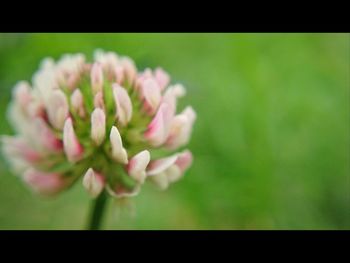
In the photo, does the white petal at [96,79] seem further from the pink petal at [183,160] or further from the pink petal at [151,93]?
the pink petal at [183,160]

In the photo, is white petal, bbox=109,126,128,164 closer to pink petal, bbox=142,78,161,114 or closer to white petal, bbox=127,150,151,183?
white petal, bbox=127,150,151,183

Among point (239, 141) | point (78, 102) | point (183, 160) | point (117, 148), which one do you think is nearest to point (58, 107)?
point (78, 102)

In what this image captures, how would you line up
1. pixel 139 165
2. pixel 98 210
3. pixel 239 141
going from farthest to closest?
pixel 239 141, pixel 98 210, pixel 139 165

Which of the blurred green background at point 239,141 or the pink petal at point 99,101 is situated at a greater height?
the blurred green background at point 239,141

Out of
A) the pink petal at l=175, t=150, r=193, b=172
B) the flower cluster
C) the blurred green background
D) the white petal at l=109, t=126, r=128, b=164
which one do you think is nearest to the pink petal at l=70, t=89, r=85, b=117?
the flower cluster

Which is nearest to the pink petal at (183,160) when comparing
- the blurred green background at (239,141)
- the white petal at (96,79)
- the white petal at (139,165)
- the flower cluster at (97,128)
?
the flower cluster at (97,128)

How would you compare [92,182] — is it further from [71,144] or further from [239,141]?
[239,141]

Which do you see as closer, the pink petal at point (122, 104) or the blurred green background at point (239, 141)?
the pink petal at point (122, 104)
